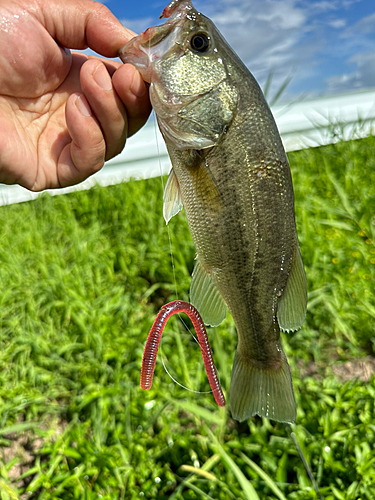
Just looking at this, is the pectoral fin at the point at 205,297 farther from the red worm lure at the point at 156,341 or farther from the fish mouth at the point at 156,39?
the fish mouth at the point at 156,39

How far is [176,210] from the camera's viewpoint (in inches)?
55.9

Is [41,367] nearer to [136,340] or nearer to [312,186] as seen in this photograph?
[136,340]

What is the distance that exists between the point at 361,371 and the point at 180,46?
6.67 feet

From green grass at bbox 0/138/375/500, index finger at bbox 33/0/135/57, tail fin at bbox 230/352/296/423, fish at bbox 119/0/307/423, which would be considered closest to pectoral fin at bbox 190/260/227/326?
fish at bbox 119/0/307/423

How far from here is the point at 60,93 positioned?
83.7 inches

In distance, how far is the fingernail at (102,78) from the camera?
1.59m

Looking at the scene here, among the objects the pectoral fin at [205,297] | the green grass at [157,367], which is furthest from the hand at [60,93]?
the green grass at [157,367]

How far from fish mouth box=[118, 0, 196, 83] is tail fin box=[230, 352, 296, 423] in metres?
0.96

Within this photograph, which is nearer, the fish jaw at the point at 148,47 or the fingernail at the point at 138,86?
the fish jaw at the point at 148,47

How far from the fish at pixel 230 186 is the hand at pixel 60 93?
0.22m

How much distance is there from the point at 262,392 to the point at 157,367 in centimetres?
127

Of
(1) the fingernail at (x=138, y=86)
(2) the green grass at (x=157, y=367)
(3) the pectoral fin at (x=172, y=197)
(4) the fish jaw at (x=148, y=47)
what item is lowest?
(2) the green grass at (x=157, y=367)

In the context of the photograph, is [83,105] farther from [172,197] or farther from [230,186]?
[230,186]

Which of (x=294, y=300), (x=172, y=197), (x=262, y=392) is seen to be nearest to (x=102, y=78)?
(x=172, y=197)
